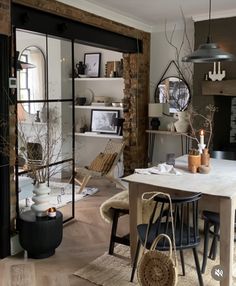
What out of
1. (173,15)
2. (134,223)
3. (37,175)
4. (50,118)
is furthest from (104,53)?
(134,223)

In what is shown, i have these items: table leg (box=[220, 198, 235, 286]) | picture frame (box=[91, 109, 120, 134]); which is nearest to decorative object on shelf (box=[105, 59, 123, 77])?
picture frame (box=[91, 109, 120, 134])

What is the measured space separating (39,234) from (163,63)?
11.5 ft

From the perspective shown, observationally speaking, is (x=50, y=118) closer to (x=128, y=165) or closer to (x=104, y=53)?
(x=128, y=165)

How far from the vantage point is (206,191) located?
2623 millimetres

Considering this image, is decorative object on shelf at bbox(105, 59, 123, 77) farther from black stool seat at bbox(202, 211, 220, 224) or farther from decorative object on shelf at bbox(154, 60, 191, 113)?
black stool seat at bbox(202, 211, 220, 224)

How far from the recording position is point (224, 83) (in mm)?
4941

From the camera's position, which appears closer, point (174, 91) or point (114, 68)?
point (174, 91)

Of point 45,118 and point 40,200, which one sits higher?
point 45,118

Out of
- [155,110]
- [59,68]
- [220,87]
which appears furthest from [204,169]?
[155,110]

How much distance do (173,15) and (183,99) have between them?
1245 millimetres

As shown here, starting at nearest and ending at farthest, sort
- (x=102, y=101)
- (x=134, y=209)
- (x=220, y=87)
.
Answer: (x=134, y=209), (x=220, y=87), (x=102, y=101)

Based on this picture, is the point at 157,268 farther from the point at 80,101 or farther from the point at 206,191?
the point at 80,101

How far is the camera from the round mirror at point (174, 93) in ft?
18.5

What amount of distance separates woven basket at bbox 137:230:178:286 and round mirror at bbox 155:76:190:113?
3.50 m
